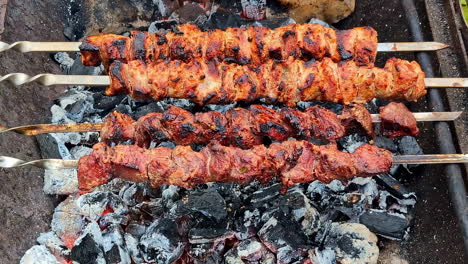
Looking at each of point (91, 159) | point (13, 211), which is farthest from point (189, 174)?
point (13, 211)

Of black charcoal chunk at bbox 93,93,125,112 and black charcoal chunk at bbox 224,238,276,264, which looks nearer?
black charcoal chunk at bbox 224,238,276,264

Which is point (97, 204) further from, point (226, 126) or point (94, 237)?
point (226, 126)

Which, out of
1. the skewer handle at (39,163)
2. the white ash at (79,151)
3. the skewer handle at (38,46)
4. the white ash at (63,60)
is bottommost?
the white ash at (79,151)

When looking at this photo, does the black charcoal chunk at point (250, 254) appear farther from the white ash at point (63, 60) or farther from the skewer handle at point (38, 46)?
the white ash at point (63, 60)

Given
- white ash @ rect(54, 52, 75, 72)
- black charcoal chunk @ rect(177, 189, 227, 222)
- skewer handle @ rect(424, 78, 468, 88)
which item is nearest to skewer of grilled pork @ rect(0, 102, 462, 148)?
skewer handle @ rect(424, 78, 468, 88)

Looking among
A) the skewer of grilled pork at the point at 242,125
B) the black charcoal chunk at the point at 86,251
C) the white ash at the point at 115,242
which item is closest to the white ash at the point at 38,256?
the black charcoal chunk at the point at 86,251

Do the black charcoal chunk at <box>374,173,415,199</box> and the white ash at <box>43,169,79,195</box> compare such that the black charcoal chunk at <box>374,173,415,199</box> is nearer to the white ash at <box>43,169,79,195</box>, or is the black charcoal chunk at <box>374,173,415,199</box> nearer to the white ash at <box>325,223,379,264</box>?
the white ash at <box>325,223,379,264</box>

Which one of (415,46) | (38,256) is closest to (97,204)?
(38,256)
